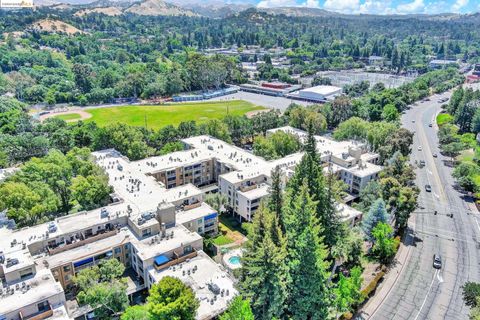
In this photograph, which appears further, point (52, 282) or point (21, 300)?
point (52, 282)

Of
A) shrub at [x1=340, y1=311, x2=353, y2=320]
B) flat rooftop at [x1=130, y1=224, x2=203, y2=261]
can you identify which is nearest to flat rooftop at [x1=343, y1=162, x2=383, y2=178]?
shrub at [x1=340, y1=311, x2=353, y2=320]

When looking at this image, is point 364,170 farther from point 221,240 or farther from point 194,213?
point 194,213

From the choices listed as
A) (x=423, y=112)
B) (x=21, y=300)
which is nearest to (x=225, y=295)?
(x=21, y=300)

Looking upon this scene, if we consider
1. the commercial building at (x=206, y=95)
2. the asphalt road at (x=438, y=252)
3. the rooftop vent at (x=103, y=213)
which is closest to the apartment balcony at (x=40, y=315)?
the rooftop vent at (x=103, y=213)

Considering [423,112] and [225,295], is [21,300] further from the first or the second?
[423,112]

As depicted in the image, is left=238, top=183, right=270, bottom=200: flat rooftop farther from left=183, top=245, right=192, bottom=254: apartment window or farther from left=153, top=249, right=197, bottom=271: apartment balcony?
left=153, top=249, right=197, bottom=271: apartment balcony

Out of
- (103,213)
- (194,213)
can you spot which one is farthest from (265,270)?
(103,213)
